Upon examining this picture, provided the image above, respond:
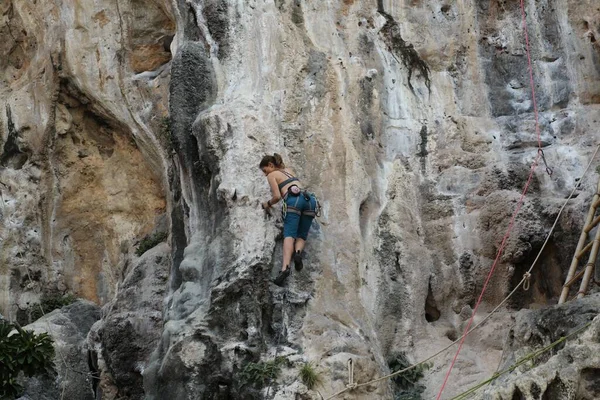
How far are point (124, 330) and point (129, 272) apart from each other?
1.15 metres

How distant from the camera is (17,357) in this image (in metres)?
12.8

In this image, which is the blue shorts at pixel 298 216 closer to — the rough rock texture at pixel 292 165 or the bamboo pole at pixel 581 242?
the rough rock texture at pixel 292 165

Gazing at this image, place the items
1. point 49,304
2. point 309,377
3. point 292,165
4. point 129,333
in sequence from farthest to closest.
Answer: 1. point 49,304
2. point 129,333
3. point 292,165
4. point 309,377

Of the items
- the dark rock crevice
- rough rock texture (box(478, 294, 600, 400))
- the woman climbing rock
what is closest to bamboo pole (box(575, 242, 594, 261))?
rough rock texture (box(478, 294, 600, 400))

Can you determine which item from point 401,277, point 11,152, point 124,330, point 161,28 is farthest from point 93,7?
point 401,277

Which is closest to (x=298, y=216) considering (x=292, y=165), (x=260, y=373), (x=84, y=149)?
(x=292, y=165)

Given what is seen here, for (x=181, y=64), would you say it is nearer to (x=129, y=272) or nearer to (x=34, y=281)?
(x=129, y=272)

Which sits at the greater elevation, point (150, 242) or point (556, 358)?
point (150, 242)

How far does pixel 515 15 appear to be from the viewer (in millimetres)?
16344

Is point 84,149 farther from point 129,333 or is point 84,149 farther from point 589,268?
point 589,268

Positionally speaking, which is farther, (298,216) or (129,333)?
(129,333)

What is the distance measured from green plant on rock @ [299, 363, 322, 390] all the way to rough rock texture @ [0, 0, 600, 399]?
Result: 0.10 m

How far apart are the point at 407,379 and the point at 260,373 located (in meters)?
1.84

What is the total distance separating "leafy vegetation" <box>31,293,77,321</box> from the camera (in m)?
16.3
